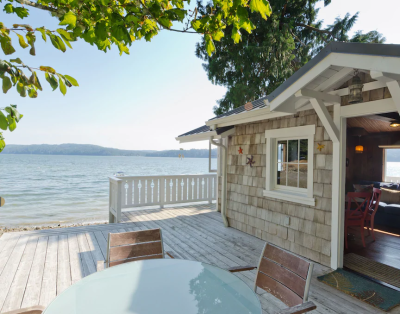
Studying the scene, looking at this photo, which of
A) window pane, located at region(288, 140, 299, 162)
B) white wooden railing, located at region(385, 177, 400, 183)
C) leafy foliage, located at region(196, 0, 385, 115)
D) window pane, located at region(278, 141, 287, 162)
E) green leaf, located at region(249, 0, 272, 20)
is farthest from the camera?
leafy foliage, located at region(196, 0, 385, 115)

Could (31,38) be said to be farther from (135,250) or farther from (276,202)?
(276,202)

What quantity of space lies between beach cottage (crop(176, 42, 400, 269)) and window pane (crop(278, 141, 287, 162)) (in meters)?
0.02

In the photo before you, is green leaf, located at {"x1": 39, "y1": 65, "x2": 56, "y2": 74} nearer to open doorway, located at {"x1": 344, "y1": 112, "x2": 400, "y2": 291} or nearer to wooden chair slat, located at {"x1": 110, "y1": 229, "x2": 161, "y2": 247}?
wooden chair slat, located at {"x1": 110, "y1": 229, "x2": 161, "y2": 247}

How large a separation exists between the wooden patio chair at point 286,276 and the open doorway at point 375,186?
205 centimetres

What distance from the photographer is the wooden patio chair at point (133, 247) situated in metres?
2.08

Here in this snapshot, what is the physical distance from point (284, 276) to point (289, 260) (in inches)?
4.6

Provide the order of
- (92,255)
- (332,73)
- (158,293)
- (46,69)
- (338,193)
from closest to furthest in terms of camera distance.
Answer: (46,69), (158,293), (332,73), (338,193), (92,255)

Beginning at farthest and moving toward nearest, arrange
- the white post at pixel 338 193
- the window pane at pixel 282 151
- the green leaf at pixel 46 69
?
1. the window pane at pixel 282 151
2. the white post at pixel 338 193
3. the green leaf at pixel 46 69

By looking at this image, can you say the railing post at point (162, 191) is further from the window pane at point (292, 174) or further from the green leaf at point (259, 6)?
the green leaf at point (259, 6)

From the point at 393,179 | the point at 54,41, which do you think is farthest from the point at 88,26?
the point at 393,179

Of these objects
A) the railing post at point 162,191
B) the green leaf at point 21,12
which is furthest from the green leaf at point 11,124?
the railing post at point 162,191

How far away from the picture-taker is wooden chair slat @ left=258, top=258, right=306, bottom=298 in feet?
5.17

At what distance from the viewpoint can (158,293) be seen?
4.97ft

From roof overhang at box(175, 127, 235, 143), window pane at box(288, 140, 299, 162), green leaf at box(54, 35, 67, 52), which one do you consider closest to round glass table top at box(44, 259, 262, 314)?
green leaf at box(54, 35, 67, 52)
